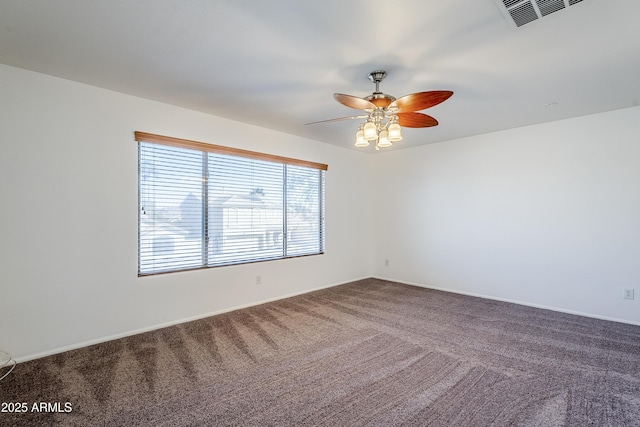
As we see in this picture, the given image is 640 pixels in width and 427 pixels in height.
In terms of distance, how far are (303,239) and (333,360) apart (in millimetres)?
2432

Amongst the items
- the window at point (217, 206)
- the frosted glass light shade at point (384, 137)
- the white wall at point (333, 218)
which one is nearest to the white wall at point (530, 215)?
the white wall at point (333, 218)

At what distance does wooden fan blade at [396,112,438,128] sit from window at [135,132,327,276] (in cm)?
208

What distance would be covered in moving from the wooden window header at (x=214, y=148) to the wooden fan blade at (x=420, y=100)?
2.21m

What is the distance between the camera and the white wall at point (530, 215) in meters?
3.55

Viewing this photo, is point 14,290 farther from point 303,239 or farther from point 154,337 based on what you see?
point 303,239

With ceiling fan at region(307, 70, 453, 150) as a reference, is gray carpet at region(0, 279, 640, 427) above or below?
below

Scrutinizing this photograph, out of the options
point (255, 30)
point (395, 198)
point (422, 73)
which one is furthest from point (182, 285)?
point (395, 198)

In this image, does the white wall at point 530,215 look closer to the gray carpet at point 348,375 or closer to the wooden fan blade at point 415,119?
the gray carpet at point 348,375

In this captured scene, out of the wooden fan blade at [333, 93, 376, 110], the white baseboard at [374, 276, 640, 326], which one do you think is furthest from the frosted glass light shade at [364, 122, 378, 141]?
the white baseboard at [374, 276, 640, 326]

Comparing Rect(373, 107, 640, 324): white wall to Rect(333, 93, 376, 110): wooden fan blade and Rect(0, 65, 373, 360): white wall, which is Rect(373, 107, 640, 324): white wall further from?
Rect(0, 65, 373, 360): white wall

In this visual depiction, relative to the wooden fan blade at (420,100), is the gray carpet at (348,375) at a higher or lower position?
lower

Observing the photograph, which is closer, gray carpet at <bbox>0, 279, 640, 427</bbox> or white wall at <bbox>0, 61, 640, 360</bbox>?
gray carpet at <bbox>0, 279, 640, 427</bbox>

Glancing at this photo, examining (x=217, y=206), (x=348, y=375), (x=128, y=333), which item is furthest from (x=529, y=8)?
(x=128, y=333)

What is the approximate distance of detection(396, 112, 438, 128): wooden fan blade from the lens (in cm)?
271
